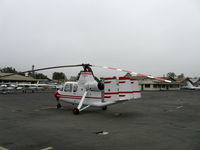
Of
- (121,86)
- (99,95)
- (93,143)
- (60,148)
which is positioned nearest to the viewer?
(60,148)

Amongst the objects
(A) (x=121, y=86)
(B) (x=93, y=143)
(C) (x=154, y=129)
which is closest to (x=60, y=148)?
(B) (x=93, y=143)

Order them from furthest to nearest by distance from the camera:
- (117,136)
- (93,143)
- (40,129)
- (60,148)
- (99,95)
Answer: (99,95) < (40,129) < (117,136) < (93,143) < (60,148)

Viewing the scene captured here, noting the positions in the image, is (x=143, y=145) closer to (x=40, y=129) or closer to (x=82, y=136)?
(x=82, y=136)

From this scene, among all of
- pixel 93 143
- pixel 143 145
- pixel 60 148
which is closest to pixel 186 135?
pixel 143 145

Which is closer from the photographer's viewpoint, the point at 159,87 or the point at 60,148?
the point at 60,148

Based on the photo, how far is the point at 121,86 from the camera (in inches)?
→ 448

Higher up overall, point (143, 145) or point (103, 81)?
point (103, 81)

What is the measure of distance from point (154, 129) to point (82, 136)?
3.38 m

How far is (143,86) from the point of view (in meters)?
78.5

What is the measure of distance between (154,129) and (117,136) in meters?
2.18

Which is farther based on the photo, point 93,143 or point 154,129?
point 154,129

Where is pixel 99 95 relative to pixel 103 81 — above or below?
below

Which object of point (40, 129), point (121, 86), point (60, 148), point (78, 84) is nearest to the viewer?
point (60, 148)

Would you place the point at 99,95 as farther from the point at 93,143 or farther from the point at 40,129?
the point at 93,143
